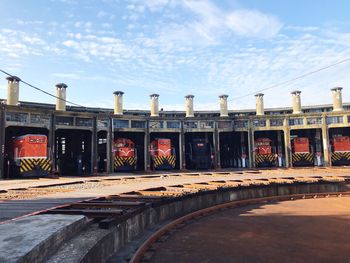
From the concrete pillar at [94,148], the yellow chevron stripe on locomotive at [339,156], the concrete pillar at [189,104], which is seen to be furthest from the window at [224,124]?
the concrete pillar at [94,148]

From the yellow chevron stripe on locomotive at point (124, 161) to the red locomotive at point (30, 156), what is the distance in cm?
677

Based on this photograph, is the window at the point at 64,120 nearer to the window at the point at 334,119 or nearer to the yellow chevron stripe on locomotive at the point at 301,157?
the yellow chevron stripe on locomotive at the point at 301,157

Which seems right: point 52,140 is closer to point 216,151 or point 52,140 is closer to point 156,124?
Answer: point 156,124

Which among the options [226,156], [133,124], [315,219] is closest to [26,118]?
[133,124]

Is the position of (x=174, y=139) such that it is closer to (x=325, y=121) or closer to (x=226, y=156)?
(x=226, y=156)

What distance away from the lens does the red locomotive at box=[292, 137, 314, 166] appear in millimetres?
32875

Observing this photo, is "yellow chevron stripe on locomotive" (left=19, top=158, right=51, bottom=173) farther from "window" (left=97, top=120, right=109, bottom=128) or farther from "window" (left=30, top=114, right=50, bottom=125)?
"window" (left=97, top=120, right=109, bottom=128)

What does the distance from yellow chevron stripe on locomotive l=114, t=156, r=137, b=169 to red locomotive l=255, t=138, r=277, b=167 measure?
12989 millimetres

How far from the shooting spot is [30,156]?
2230 cm

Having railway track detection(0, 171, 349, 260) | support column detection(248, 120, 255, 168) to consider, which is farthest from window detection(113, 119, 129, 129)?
railway track detection(0, 171, 349, 260)

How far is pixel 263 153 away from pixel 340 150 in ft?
24.7

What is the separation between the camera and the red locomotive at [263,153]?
3334 centimetres

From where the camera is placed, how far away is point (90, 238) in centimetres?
514

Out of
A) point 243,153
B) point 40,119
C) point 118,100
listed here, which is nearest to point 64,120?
point 40,119
